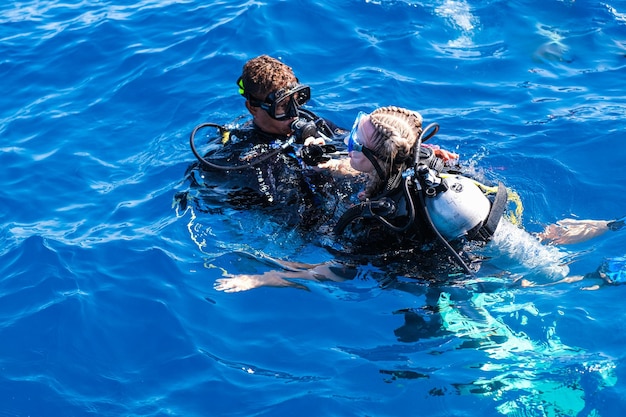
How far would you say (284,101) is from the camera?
621 centimetres

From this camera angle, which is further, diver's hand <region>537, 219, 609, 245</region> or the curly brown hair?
the curly brown hair

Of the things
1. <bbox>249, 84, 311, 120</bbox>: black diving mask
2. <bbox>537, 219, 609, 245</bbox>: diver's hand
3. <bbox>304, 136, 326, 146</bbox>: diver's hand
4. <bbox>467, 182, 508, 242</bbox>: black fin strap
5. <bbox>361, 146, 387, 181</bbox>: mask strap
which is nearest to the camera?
<bbox>467, 182, 508, 242</bbox>: black fin strap

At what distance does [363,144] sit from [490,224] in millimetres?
990

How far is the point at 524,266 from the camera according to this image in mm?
5137

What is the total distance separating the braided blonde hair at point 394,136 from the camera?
4.80 m

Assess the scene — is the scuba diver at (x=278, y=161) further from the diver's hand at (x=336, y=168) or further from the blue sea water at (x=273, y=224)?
the blue sea water at (x=273, y=224)

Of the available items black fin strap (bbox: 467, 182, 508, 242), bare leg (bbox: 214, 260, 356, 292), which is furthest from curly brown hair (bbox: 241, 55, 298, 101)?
black fin strap (bbox: 467, 182, 508, 242)

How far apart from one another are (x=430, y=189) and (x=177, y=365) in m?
2.10

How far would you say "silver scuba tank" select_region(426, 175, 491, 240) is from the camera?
4.64 m

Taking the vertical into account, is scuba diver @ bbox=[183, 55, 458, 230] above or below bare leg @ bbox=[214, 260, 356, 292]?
above

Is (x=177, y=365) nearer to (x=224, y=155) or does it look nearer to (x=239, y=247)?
(x=239, y=247)

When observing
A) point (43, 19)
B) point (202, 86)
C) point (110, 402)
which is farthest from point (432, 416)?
point (43, 19)

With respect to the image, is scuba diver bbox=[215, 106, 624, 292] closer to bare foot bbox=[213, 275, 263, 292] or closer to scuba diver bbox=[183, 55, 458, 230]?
bare foot bbox=[213, 275, 263, 292]

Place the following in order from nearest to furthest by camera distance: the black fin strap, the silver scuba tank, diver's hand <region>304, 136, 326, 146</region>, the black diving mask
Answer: the silver scuba tank < the black fin strap < diver's hand <region>304, 136, 326, 146</region> < the black diving mask
